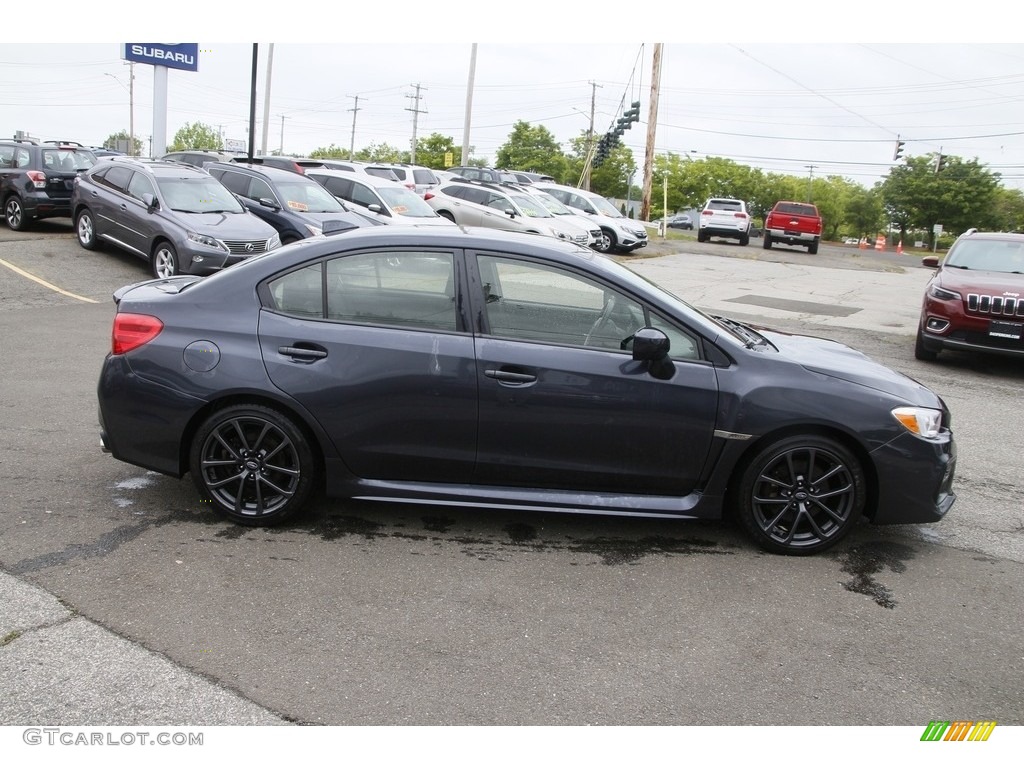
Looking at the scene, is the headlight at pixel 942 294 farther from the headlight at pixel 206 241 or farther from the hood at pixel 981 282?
the headlight at pixel 206 241

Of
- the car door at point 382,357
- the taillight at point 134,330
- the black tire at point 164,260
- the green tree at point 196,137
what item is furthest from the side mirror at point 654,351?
the green tree at point 196,137

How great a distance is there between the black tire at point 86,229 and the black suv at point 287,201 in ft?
8.11

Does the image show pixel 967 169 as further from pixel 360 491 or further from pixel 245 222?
pixel 360 491

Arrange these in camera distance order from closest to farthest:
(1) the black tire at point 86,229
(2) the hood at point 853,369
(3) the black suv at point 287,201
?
(2) the hood at point 853,369 < (1) the black tire at point 86,229 < (3) the black suv at point 287,201

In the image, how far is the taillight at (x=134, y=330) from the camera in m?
4.88

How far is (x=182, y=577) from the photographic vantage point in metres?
4.24

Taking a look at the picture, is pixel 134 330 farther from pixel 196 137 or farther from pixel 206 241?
pixel 196 137

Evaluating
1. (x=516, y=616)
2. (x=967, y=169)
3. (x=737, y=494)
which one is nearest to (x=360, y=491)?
(x=516, y=616)

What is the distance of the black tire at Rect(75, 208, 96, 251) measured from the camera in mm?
15719

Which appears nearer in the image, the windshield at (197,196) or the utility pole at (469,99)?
the windshield at (197,196)

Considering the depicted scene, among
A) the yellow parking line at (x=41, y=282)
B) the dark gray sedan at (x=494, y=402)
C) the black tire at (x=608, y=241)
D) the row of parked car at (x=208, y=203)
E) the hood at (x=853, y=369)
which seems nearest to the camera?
the dark gray sedan at (x=494, y=402)

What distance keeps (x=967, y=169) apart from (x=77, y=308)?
77340 mm

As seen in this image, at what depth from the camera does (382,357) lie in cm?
470

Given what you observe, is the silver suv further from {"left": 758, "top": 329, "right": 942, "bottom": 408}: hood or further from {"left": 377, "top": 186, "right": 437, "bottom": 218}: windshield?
{"left": 758, "top": 329, "right": 942, "bottom": 408}: hood
